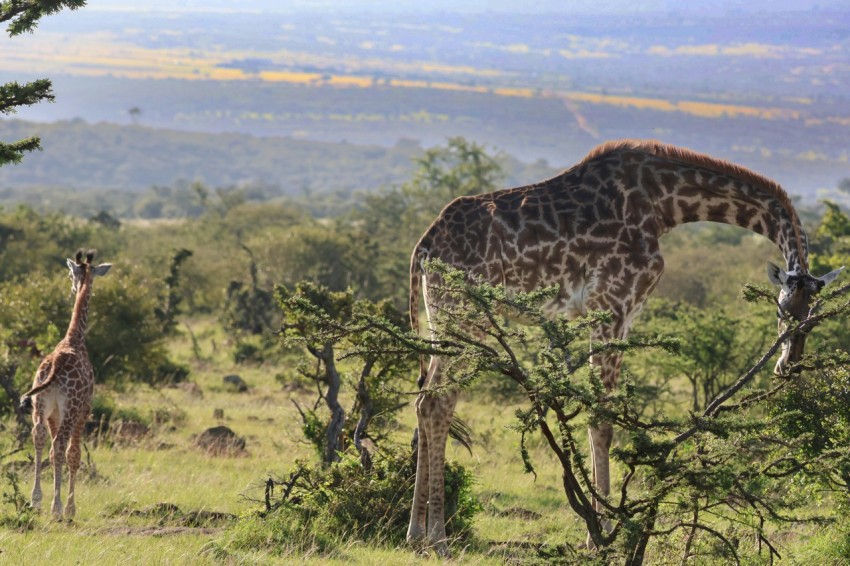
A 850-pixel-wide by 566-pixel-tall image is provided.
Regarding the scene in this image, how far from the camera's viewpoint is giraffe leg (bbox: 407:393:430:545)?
812cm

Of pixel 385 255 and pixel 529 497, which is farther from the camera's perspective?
pixel 385 255

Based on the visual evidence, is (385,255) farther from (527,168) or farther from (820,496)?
(527,168)

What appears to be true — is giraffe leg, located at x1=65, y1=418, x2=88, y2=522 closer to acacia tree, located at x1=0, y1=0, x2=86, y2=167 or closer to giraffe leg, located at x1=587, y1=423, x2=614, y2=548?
acacia tree, located at x1=0, y1=0, x2=86, y2=167

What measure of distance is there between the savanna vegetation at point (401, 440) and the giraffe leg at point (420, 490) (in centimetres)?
15

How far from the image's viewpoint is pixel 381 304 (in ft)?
38.2

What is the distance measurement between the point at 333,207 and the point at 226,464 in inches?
3963

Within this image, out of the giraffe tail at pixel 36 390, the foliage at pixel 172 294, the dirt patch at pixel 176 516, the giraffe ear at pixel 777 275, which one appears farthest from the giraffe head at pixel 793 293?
the foliage at pixel 172 294

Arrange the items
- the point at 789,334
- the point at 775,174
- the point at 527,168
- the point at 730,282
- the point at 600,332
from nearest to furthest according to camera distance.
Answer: the point at 789,334
the point at 600,332
the point at 730,282
the point at 775,174
the point at 527,168

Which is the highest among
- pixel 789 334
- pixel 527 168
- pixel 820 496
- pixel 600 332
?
pixel 789 334

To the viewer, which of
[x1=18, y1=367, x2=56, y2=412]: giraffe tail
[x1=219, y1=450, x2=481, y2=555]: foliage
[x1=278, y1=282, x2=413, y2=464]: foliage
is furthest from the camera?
[x1=278, y1=282, x2=413, y2=464]: foliage

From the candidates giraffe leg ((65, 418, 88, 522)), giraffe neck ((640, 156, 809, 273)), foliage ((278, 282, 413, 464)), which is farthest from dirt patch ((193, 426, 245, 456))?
giraffe neck ((640, 156, 809, 273))

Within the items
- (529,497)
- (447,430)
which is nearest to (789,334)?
(447,430)

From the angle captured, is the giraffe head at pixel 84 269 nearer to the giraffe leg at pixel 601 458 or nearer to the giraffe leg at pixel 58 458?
the giraffe leg at pixel 58 458

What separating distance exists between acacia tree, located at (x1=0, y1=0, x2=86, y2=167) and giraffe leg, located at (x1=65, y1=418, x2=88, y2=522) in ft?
10.7
